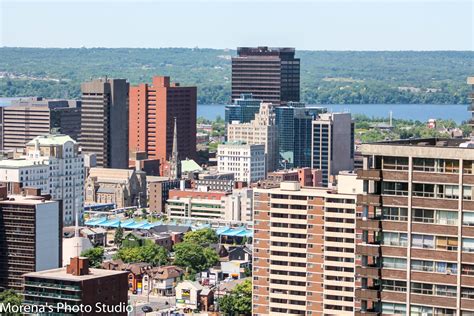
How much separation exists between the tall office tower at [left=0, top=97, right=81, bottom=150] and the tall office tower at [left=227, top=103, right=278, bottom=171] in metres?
12.0

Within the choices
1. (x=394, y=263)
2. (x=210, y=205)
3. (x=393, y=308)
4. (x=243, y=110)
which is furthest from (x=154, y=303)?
(x=243, y=110)

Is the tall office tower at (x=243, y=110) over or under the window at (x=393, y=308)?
over

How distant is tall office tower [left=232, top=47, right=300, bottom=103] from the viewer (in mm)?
130500

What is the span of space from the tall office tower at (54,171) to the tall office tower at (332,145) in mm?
28483

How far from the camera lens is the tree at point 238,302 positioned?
5625cm

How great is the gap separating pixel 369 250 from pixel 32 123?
9578cm

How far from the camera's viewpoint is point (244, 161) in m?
105

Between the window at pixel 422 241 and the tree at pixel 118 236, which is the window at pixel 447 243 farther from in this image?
the tree at pixel 118 236

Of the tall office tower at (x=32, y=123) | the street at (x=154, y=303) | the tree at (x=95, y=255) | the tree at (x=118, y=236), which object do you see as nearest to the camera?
the street at (x=154, y=303)

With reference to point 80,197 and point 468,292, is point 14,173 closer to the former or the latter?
point 80,197

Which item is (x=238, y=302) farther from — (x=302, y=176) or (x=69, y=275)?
(x=302, y=176)

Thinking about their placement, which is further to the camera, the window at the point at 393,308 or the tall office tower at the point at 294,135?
the tall office tower at the point at 294,135

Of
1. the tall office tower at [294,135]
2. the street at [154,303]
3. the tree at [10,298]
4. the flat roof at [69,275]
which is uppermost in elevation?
the tall office tower at [294,135]

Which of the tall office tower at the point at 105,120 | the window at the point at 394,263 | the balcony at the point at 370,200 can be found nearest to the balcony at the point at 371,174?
the balcony at the point at 370,200
